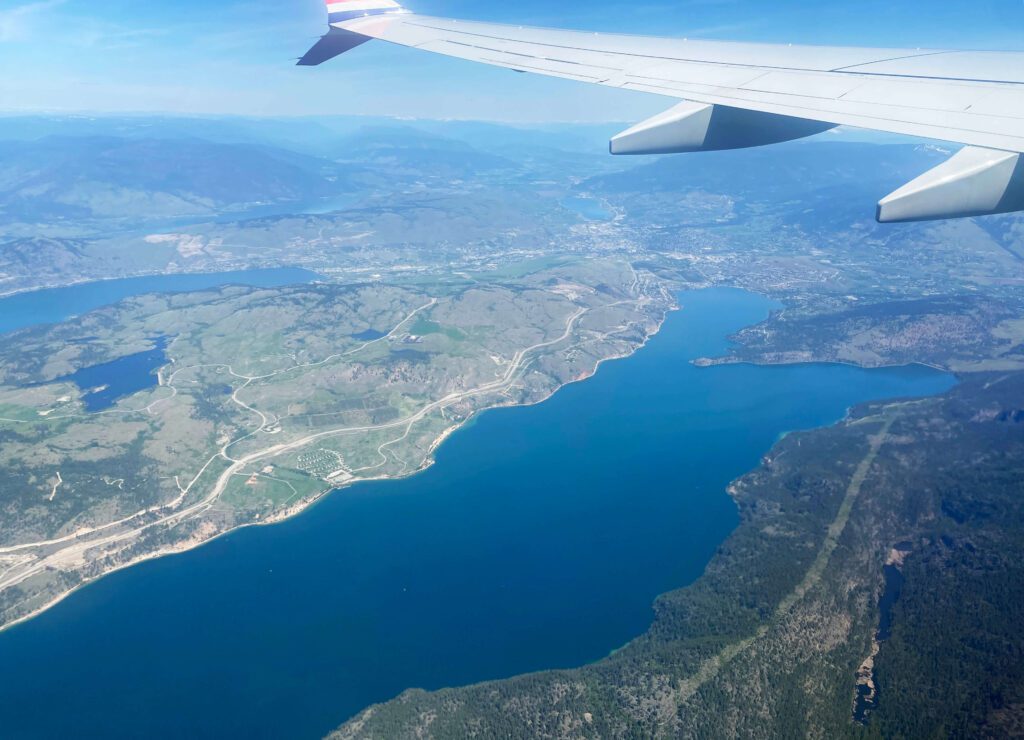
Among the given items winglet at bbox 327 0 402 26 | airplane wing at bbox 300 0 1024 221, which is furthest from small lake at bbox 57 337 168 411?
airplane wing at bbox 300 0 1024 221

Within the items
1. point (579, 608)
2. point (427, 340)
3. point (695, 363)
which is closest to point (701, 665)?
point (579, 608)

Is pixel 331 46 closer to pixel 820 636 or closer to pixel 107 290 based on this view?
pixel 820 636

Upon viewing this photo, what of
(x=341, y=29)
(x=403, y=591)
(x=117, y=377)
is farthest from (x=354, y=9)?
(x=117, y=377)

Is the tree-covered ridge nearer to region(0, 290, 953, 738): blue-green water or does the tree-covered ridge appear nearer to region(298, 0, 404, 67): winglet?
region(0, 290, 953, 738): blue-green water

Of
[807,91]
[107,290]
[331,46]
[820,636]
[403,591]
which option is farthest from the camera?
[107,290]

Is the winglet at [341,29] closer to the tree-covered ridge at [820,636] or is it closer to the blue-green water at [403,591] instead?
the tree-covered ridge at [820,636]
